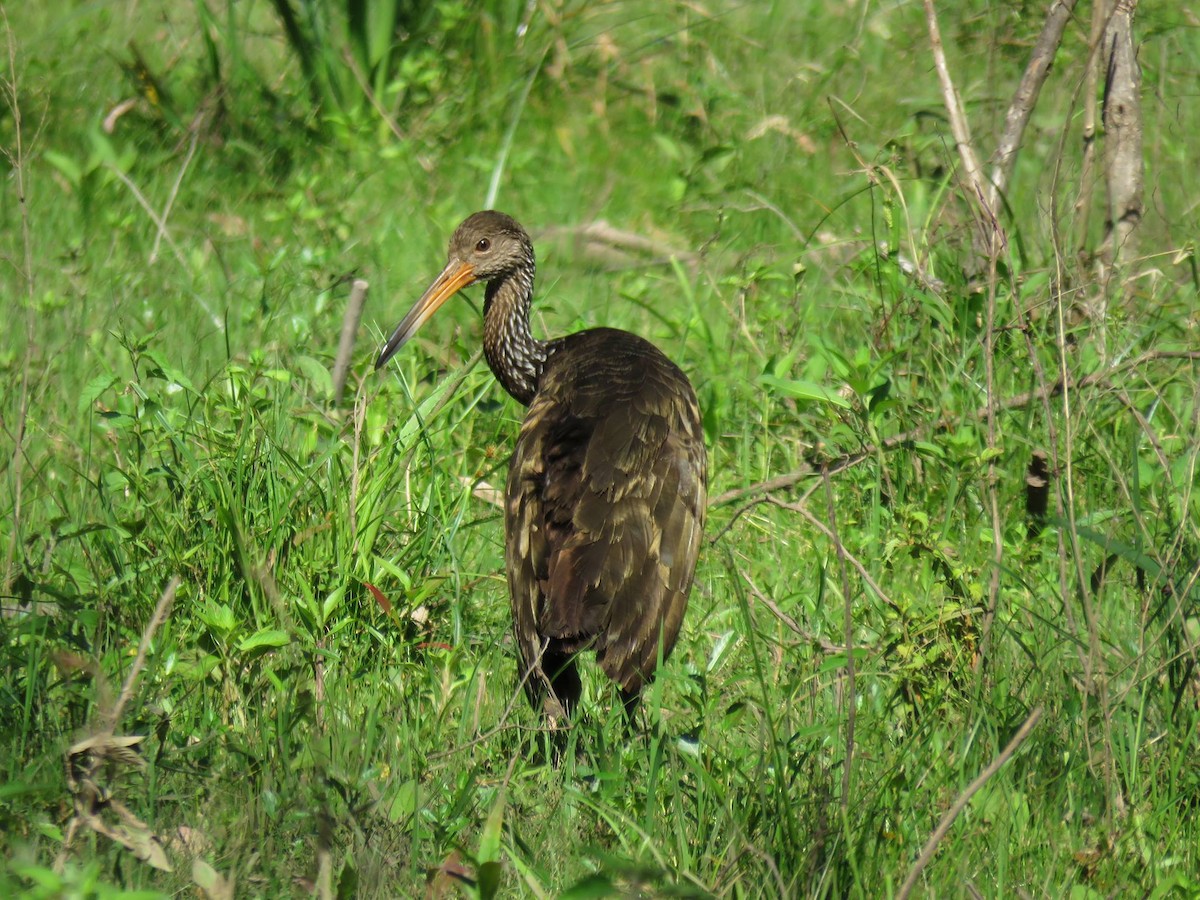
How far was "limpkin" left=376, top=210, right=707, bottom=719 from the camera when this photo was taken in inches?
142

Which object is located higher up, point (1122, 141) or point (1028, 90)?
point (1028, 90)

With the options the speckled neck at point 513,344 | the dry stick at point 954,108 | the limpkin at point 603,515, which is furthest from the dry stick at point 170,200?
the dry stick at point 954,108

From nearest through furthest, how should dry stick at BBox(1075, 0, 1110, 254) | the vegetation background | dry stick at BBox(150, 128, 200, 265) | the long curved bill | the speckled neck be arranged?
the vegetation background, dry stick at BBox(1075, 0, 1110, 254), the long curved bill, the speckled neck, dry stick at BBox(150, 128, 200, 265)

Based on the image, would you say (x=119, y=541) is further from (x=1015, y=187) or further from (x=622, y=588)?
(x=1015, y=187)

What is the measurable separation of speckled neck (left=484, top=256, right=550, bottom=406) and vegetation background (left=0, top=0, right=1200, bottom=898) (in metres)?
0.18

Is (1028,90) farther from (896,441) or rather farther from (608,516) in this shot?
(608,516)

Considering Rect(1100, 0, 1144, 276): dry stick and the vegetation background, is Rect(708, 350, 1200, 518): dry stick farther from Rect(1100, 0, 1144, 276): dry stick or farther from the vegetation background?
Rect(1100, 0, 1144, 276): dry stick

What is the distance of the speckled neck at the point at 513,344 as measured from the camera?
5.12 metres

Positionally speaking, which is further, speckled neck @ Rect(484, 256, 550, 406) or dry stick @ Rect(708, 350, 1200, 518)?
speckled neck @ Rect(484, 256, 550, 406)

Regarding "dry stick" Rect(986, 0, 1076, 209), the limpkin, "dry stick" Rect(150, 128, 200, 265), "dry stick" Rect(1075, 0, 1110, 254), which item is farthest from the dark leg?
"dry stick" Rect(150, 128, 200, 265)

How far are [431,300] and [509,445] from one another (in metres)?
0.55

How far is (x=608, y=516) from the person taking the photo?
383cm

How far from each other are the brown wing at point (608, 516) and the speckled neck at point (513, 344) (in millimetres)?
600

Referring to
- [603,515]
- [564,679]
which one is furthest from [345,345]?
[564,679]
